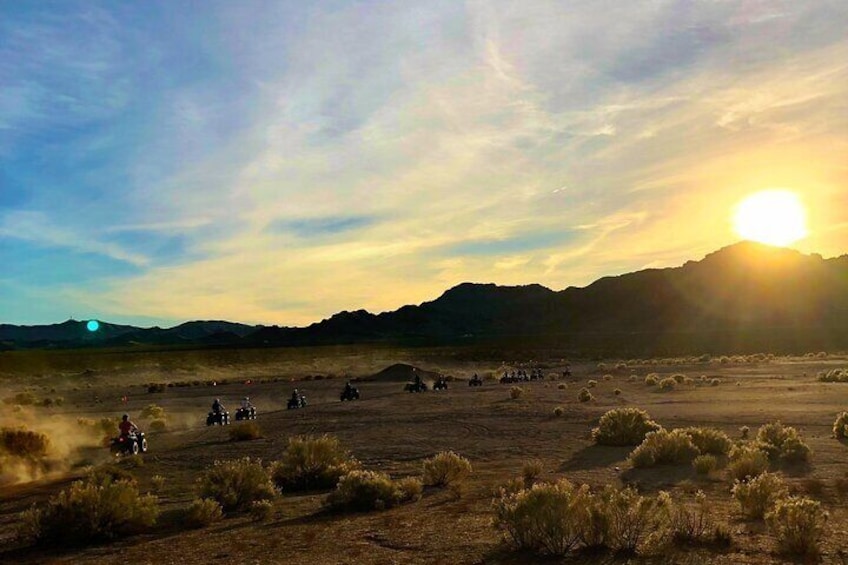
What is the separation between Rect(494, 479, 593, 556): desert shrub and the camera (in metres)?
9.74

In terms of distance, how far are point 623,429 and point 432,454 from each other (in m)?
5.80

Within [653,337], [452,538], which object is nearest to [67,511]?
[452,538]

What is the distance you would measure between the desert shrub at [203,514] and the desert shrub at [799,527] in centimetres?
939

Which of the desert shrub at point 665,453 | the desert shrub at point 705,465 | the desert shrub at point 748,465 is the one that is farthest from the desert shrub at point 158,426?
the desert shrub at point 748,465

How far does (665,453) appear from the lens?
55.3 feet

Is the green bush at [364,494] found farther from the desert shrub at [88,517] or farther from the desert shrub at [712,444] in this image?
the desert shrub at [712,444]

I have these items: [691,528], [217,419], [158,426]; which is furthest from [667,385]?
[691,528]

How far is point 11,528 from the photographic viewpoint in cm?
1355

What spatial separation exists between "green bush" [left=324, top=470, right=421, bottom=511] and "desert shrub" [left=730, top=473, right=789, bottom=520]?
20.5 ft

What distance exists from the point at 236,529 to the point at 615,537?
21.7ft

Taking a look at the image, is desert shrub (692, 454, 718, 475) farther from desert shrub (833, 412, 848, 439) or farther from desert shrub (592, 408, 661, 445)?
desert shrub (833, 412, 848, 439)

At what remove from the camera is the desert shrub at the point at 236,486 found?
1408cm

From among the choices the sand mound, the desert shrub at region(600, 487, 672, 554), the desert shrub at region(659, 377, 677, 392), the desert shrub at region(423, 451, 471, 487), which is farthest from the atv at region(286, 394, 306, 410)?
the desert shrub at region(600, 487, 672, 554)

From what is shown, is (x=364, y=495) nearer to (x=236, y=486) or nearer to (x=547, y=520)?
(x=236, y=486)
